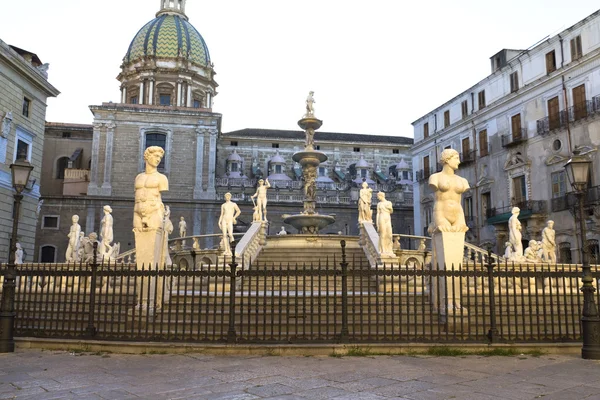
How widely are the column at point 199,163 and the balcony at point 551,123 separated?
2426cm

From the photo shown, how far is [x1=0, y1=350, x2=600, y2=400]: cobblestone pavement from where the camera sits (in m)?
5.46

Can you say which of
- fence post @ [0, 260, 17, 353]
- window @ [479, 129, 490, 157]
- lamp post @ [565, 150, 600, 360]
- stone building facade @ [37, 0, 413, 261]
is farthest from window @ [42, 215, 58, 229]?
lamp post @ [565, 150, 600, 360]

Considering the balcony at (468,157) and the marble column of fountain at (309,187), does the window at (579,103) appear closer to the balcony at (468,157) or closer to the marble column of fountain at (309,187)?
the balcony at (468,157)

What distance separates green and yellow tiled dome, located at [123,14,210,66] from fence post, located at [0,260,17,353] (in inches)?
1736

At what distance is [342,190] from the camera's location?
44.6m

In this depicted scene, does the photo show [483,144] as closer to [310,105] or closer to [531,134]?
[531,134]

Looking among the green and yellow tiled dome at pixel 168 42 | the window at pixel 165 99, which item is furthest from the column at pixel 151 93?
the green and yellow tiled dome at pixel 168 42

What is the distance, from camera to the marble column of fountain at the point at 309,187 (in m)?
22.4

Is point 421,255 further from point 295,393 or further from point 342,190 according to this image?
point 342,190

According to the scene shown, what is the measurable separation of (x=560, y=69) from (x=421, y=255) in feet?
55.4

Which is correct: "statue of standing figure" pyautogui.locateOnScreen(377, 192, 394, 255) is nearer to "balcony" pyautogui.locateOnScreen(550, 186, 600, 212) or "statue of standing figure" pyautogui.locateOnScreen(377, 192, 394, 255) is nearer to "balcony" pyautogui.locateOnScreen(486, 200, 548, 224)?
"balcony" pyautogui.locateOnScreen(550, 186, 600, 212)

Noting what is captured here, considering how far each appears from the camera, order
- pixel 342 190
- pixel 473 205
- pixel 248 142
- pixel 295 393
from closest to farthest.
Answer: pixel 295 393 → pixel 473 205 → pixel 342 190 → pixel 248 142

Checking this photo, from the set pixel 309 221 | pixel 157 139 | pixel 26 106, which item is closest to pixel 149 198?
pixel 309 221

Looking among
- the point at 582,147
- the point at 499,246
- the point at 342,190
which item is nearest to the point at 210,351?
the point at 582,147
